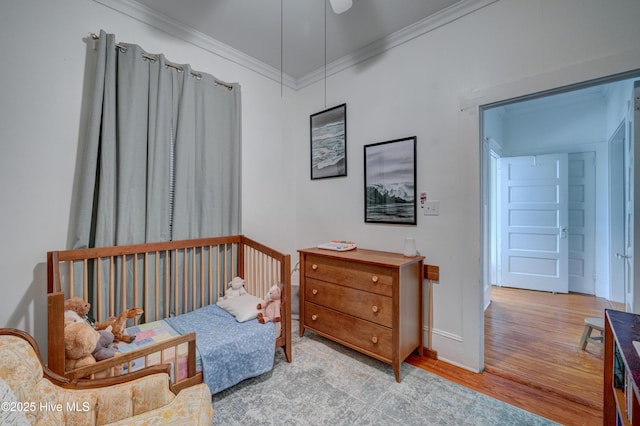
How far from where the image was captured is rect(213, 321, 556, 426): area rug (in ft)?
5.03

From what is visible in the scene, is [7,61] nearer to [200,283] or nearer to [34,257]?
[34,257]

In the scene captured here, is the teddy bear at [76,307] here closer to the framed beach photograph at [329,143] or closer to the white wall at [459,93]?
the white wall at [459,93]

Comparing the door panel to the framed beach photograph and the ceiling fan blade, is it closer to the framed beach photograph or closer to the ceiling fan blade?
the framed beach photograph

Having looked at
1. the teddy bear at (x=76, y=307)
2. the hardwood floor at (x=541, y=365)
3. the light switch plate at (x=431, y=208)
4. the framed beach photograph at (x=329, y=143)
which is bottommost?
the hardwood floor at (x=541, y=365)

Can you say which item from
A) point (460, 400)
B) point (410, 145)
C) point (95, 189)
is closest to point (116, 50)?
point (95, 189)

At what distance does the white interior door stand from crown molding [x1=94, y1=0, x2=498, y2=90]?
3037 mm

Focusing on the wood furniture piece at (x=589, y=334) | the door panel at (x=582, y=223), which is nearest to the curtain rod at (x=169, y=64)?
the wood furniture piece at (x=589, y=334)

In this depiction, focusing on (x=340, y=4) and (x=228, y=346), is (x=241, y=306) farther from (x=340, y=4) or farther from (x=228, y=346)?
(x=340, y=4)

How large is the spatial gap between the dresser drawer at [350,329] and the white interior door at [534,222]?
3341mm

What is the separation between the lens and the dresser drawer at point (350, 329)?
1951mm

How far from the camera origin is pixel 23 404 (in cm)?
90

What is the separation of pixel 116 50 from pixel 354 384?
2.86 meters

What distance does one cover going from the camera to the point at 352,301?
2133mm

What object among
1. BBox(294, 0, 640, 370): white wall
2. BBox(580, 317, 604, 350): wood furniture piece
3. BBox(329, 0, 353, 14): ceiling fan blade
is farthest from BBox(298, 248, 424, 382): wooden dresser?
BBox(329, 0, 353, 14): ceiling fan blade
